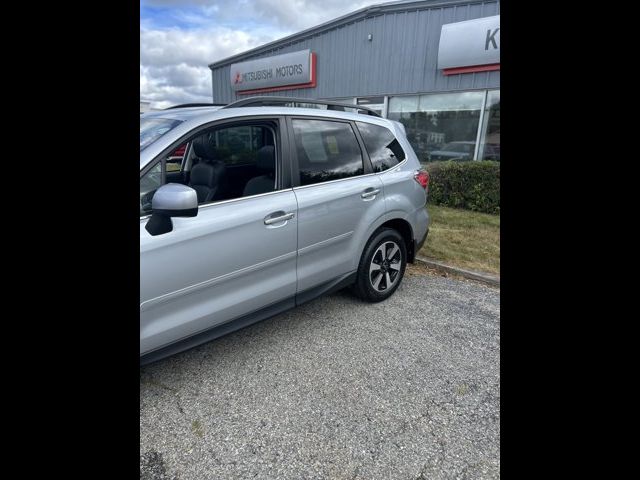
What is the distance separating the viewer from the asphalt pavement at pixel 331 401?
74.4 inches

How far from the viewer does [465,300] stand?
3785 mm

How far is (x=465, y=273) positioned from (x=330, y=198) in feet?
7.78

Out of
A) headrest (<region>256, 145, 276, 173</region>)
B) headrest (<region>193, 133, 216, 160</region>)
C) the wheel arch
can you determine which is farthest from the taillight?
headrest (<region>193, 133, 216, 160</region>)

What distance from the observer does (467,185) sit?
7.26 meters

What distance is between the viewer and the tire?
10.9 ft

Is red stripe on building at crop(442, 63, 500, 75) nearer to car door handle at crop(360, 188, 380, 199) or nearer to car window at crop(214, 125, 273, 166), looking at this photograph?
car door handle at crop(360, 188, 380, 199)

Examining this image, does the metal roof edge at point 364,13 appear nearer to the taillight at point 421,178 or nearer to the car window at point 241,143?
the taillight at point 421,178

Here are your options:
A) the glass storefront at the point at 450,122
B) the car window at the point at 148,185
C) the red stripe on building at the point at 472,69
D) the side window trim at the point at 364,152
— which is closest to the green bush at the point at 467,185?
the glass storefront at the point at 450,122

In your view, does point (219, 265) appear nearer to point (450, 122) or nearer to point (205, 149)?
point (205, 149)

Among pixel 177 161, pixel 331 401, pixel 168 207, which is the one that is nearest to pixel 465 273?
pixel 331 401
